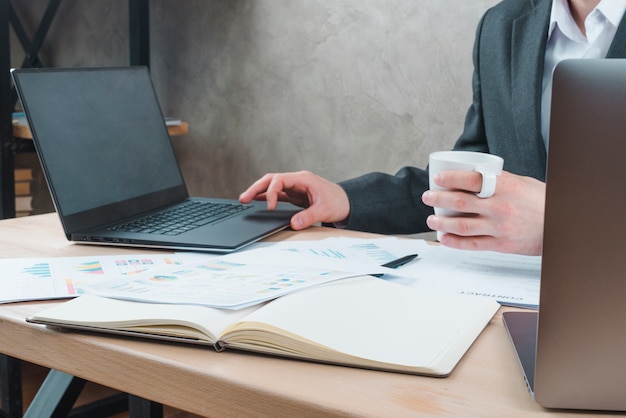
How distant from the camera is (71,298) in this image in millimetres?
748

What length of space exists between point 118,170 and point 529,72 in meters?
0.74

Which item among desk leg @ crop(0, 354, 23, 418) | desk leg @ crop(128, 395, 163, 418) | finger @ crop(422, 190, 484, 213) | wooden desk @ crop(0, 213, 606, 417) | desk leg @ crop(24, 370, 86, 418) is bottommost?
desk leg @ crop(0, 354, 23, 418)

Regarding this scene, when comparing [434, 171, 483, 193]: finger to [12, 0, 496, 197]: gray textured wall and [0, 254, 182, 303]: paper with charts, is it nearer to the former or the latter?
[0, 254, 182, 303]: paper with charts

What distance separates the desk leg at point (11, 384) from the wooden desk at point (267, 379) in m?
1.29

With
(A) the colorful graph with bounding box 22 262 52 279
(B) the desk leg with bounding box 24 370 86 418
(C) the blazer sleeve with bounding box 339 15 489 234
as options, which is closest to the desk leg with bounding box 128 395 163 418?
(B) the desk leg with bounding box 24 370 86 418

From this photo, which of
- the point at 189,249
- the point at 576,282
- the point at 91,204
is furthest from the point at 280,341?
the point at 91,204

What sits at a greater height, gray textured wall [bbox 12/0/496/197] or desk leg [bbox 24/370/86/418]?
gray textured wall [bbox 12/0/496/197]

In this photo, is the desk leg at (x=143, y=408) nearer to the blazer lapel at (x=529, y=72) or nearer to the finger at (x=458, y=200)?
the finger at (x=458, y=200)

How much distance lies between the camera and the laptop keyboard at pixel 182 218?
3.42 feet

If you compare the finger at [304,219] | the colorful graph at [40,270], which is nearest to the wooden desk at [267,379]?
the colorful graph at [40,270]

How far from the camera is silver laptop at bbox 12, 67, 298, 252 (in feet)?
3.28

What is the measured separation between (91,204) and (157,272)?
0.30 metres

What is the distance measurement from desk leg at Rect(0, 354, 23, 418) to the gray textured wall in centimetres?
97

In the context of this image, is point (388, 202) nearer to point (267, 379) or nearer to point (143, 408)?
point (143, 408)
